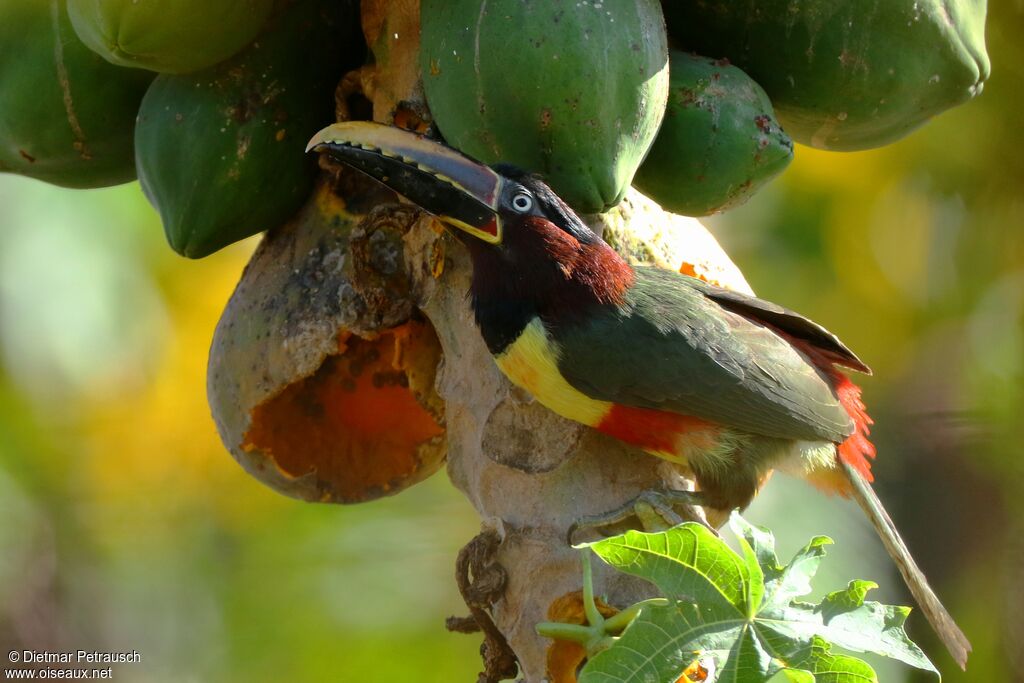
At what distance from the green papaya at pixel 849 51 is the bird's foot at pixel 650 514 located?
2.66 ft

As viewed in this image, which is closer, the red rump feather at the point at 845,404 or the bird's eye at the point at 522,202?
the bird's eye at the point at 522,202

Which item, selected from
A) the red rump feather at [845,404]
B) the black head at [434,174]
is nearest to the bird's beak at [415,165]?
the black head at [434,174]

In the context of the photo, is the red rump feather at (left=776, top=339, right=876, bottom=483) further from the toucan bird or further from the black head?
the black head

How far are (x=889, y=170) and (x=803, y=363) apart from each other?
3172mm

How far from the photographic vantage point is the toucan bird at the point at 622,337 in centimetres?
237

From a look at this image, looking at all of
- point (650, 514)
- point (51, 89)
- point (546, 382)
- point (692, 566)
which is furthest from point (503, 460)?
point (51, 89)

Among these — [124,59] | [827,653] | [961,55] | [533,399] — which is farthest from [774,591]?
[124,59]

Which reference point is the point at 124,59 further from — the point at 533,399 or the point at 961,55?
the point at 961,55

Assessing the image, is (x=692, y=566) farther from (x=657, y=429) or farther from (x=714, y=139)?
(x=714, y=139)

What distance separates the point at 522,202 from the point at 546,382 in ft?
1.13

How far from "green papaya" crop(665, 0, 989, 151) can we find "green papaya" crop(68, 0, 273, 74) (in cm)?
84

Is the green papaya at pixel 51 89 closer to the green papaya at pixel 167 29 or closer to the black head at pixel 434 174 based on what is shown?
the green papaya at pixel 167 29

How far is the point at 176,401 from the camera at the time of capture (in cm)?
558

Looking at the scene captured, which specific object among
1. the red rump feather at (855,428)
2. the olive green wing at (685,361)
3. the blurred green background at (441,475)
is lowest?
the blurred green background at (441,475)
